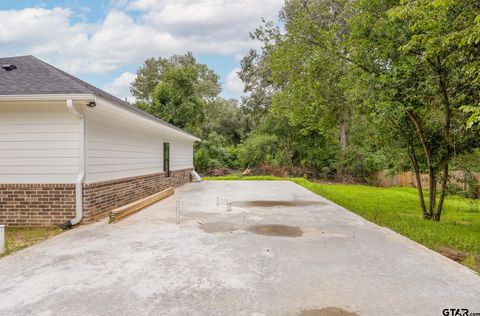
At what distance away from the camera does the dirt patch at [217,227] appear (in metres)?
5.42

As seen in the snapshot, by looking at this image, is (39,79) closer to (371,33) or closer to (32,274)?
(32,274)

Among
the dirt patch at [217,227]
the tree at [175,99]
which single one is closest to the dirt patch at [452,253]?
the dirt patch at [217,227]

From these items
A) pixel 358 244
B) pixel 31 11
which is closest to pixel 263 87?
pixel 31 11

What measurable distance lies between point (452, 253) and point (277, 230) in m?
2.76

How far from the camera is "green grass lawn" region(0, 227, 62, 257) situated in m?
4.61

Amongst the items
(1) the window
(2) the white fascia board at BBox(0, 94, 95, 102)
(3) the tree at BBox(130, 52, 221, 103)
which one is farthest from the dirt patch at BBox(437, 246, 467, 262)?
(3) the tree at BBox(130, 52, 221, 103)

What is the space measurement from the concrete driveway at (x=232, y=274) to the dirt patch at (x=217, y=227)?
2cm

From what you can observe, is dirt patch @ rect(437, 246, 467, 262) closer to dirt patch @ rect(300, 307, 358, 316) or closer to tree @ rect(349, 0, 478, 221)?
dirt patch @ rect(300, 307, 358, 316)

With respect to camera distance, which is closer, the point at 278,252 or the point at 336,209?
the point at 278,252

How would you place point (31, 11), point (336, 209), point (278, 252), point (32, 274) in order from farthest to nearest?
point (31, 11), point (336, 209), point (278, 252), point (32, 274)

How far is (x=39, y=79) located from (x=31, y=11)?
987 centimetres

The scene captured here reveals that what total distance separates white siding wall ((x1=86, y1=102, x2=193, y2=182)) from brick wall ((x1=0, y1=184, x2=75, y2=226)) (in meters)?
0.59

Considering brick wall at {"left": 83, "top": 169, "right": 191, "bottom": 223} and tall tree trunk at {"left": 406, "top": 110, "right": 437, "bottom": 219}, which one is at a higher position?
tall tree trunk at {"left": 406, "top": 110, "right": 437, "bottom": 219}

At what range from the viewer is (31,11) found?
43.8ft
